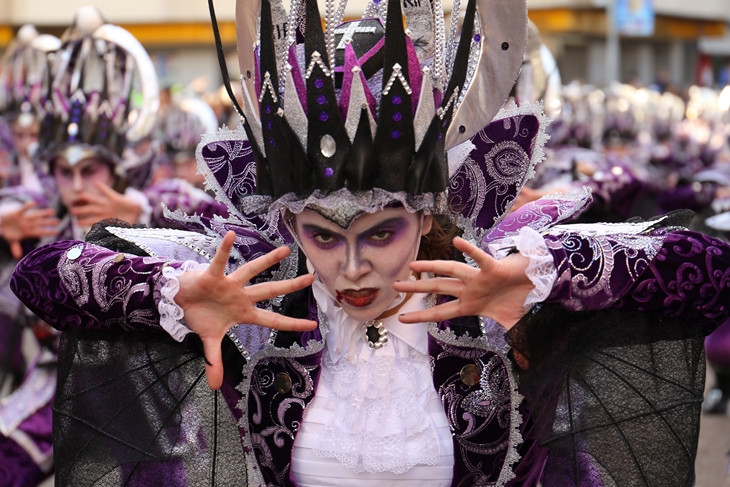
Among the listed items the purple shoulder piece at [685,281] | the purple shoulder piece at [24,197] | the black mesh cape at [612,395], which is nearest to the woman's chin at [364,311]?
the black mesh cape at [612,395]

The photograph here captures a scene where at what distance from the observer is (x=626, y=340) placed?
94.9 inches

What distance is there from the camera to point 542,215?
2.78m

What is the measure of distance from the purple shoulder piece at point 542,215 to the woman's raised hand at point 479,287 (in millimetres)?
362

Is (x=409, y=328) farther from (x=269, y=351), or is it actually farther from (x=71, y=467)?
(x=71, y=467)

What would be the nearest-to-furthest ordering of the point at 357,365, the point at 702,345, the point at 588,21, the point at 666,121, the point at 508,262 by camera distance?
1. the point at 508,262
2. the point at 702,345
3. the point at 357,365
4. the point at 666,121
5. the point at 588,21

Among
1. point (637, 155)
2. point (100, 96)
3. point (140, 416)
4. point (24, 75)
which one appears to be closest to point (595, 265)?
point (140, 416)

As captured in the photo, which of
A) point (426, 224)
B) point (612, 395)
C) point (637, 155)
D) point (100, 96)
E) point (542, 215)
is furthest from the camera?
point (637, 155)

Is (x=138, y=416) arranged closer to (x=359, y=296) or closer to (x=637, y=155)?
(x=359, y=296)

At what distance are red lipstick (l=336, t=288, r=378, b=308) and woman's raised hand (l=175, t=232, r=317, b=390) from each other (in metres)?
0.14

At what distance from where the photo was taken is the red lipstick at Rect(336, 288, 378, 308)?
7.91 feet

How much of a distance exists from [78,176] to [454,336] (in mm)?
3131

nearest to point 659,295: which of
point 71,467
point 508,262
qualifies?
point 508,262

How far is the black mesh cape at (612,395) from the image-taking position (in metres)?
2.38

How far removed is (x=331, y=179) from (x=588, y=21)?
90.6 ft
